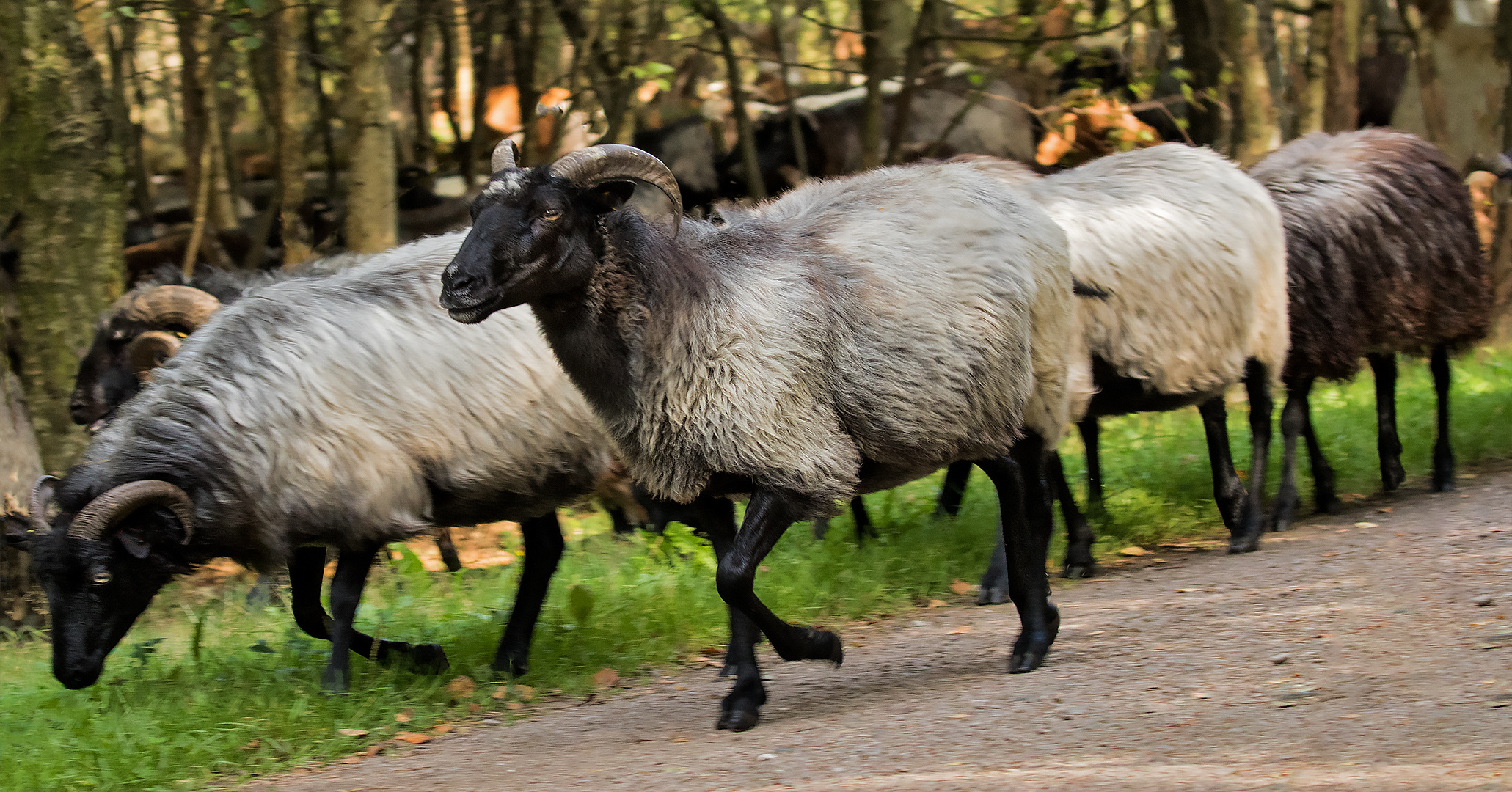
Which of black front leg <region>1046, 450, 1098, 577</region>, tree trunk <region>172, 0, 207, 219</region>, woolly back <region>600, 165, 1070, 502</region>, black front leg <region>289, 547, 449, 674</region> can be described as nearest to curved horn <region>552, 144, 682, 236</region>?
woolly back <region>600, 165, 1070, 502</region>

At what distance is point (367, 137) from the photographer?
9055 millimetres

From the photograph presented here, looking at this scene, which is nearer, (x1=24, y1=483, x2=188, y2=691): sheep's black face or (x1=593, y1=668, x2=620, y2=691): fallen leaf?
(x1=24, y1=483, x2=188, y2=691): sheep's black face

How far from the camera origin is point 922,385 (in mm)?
5027

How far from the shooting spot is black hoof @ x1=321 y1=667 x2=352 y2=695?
5.51 meters

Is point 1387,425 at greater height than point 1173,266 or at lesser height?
lesser

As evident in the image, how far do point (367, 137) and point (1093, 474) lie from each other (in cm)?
517

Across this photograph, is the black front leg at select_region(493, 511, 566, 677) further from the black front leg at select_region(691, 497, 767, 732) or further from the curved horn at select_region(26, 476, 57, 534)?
the curved horn at select_region(26, 476, 57, 534)

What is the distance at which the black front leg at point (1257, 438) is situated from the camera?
7379 millimetres

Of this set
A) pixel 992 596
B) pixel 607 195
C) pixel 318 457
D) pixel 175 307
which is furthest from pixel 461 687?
pixel 175 307

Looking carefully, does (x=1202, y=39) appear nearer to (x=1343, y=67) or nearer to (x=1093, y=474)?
(x=1343, y=67)

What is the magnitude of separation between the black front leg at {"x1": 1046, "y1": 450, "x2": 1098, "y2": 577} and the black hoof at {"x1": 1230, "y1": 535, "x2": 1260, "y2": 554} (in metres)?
0.73

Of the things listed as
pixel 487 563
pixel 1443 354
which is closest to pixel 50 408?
pixel 487 563

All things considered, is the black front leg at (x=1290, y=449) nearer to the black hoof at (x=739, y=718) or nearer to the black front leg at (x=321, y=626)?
the black hoof at (x=739, y=718)

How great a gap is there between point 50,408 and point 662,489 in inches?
199
